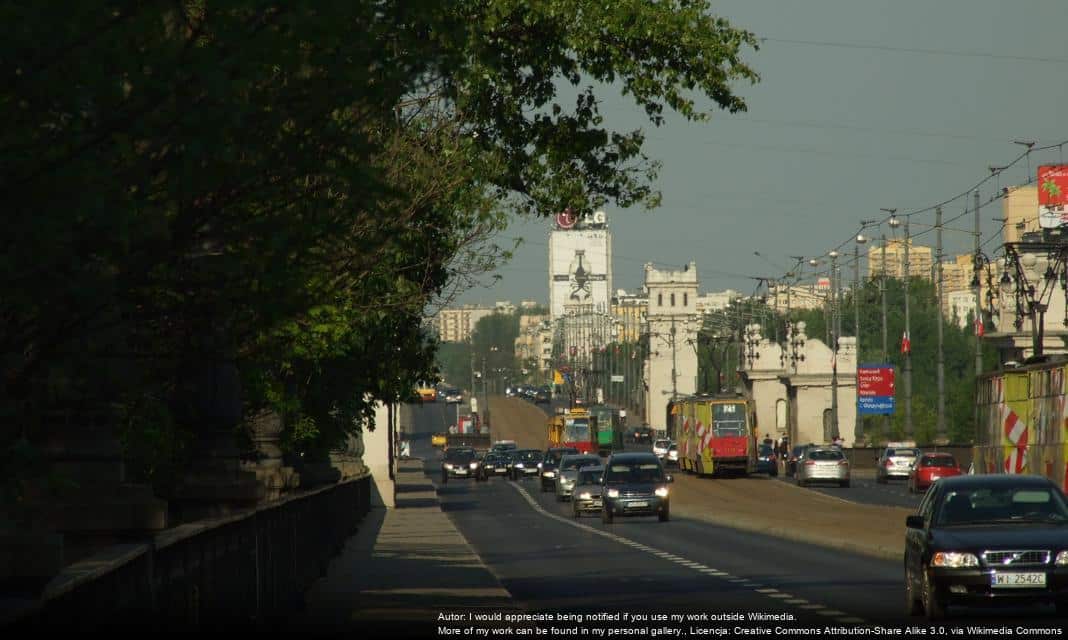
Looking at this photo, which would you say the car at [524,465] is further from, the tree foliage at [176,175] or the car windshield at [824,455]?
the tree foliage at [176,175]

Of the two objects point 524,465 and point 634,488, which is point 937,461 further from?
point 524,465

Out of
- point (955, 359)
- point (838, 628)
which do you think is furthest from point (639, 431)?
point (838, 628)

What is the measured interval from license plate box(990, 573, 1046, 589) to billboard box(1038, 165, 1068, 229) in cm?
9613

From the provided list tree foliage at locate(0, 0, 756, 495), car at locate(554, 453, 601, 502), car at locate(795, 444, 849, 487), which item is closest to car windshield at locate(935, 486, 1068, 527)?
tree foliage at locate(0, 0, 756, 495)

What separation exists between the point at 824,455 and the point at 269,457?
53682 mm

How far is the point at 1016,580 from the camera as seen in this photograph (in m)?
16.3

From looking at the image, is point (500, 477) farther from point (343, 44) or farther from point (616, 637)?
point (343, 44)

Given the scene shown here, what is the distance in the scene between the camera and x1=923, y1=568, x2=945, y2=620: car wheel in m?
16.7

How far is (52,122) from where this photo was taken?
294 inches

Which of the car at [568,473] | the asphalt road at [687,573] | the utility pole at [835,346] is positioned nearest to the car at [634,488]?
the asphalt road at [687,573]

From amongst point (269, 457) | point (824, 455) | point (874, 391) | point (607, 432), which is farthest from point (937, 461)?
point (607, 432)

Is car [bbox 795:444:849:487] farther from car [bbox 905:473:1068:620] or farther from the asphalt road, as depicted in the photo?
car [bbox 905:473:1068:620]

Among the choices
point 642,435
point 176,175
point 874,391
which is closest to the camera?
point 176,175

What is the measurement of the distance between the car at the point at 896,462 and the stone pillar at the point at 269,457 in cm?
5302
